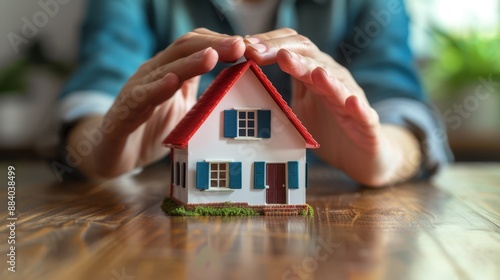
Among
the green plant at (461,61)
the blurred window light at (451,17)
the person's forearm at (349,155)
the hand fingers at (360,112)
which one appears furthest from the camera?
the blurred window light at (451,17)

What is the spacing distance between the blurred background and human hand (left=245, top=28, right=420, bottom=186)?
1842mm

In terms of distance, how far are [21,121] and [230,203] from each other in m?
3.04

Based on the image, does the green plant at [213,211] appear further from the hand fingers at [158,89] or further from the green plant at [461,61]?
the green plant at [461,61]

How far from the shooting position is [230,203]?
1.10 meters

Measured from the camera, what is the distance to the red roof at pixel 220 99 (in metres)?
1.09

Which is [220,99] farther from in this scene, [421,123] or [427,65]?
[427,65]

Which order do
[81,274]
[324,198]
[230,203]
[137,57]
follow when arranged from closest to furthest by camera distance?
[81,274], [230,203], [324,198], [137,57]

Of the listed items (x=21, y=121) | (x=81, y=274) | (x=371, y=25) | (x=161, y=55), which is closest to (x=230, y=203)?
(x=161, y=55)

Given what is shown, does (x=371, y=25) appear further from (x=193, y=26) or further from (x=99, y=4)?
(x=99, y=4)

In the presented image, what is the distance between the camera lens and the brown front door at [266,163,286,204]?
43.8 inches

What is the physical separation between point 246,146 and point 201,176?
99 mm
